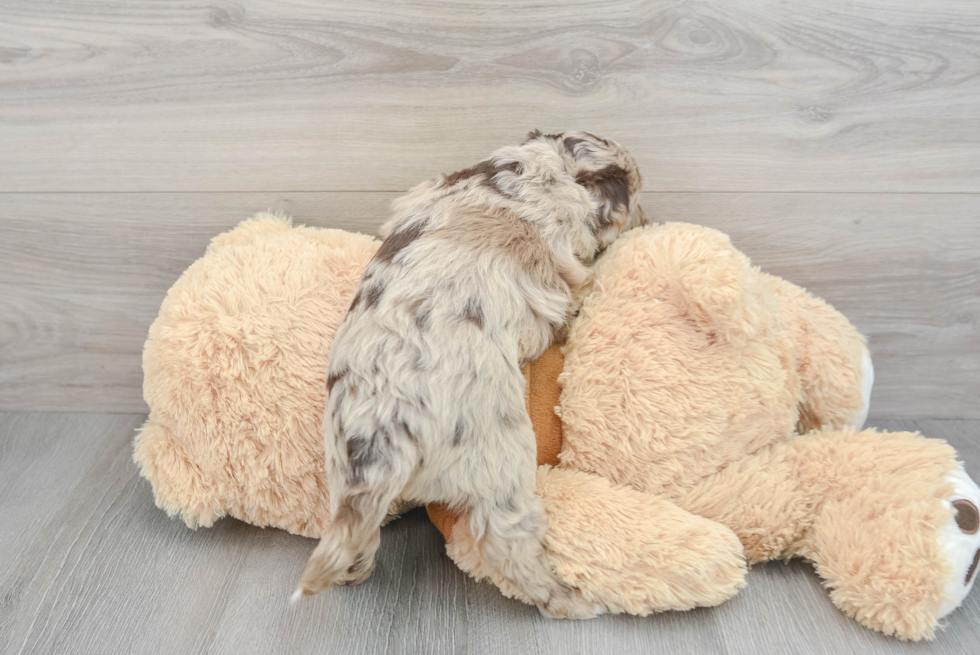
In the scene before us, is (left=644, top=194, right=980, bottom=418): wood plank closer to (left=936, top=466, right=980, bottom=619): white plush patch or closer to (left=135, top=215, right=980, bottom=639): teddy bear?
(left=135, top=215, right=980, bottom=639): teddy bear

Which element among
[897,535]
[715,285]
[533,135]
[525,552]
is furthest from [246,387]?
[897,535]

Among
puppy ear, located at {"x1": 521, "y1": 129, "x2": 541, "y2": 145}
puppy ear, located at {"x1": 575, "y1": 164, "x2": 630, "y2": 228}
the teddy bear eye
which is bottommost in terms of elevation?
the teddy bear eye

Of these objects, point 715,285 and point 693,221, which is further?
point 693,221

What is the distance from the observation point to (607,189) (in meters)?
1.08

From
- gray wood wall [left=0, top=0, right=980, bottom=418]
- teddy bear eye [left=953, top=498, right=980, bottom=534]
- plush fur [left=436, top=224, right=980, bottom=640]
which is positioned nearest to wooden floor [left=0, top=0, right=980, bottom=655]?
gray wood wall [left=0, top=0, right=980, bottom=418]

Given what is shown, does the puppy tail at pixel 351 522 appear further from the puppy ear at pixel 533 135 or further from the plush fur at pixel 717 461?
the puppy ear at pixel 533 135

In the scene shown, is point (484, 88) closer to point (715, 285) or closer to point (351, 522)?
point (715, 285)

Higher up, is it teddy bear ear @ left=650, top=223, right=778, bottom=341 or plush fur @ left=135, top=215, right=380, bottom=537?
teddy bear ear @ left=650, top=223, right=778, bottom=341

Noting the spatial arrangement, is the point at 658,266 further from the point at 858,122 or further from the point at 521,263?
the point at 858,122

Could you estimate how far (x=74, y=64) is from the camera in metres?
1.24

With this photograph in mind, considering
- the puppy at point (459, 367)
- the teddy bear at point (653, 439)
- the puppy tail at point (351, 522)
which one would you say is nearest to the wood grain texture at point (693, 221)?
the teddy bear at point (653, 439)

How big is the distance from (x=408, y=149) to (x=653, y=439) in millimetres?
678

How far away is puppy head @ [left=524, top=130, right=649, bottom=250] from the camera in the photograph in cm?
107

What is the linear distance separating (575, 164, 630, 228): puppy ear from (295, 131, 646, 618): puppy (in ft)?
0.11
